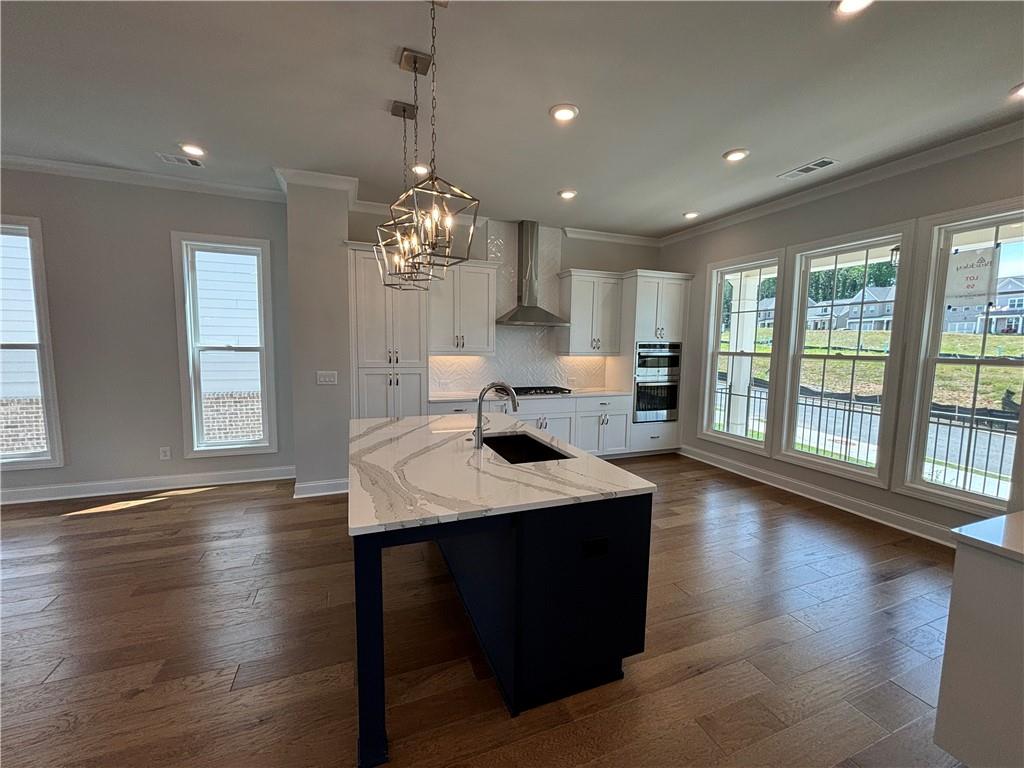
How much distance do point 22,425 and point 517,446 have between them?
4.29 metres

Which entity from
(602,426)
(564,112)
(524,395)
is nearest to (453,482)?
(564,112)

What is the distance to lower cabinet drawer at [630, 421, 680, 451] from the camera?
518 centimetres

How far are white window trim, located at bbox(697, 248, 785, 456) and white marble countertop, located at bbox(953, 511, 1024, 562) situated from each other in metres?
2.99

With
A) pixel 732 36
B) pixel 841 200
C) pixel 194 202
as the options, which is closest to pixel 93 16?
pixel 194 202

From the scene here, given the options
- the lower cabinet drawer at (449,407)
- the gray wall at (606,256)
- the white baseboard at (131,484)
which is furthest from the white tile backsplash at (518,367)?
the white baseboard at (131,484)

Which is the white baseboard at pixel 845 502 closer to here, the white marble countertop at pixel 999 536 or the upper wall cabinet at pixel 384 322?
the white marble countertop at pixel 999 536

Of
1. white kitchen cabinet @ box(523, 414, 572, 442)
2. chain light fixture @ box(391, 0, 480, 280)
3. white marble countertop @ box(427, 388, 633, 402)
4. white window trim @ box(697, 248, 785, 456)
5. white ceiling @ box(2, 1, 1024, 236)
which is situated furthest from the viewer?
white kitchen cabinet @ box(523, 414, 572, 442)

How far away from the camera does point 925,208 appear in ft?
10.1

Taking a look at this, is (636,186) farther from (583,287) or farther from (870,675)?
(870,675)

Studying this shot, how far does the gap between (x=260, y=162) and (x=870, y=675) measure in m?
4.91

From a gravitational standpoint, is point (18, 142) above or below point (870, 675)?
above

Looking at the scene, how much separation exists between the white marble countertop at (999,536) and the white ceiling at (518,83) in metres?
2.05

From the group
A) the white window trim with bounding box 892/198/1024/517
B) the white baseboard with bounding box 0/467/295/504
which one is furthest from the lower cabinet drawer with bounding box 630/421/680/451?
the white baseboard with bounding box 0/467/295/504

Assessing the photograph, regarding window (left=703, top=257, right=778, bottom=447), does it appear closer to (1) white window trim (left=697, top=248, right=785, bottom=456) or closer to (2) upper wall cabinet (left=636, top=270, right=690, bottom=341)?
(1) white window trim (left=697, top=248, right=785, bottom=456)
